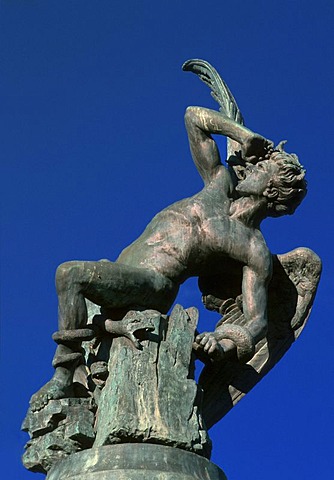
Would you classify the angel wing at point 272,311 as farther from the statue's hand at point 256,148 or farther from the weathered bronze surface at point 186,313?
the statue's hand at point 256,148

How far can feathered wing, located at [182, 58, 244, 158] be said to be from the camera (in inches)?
317

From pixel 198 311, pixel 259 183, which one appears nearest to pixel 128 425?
pixel 198 311

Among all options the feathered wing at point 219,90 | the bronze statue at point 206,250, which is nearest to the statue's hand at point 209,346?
the bronze statue at point 206,250

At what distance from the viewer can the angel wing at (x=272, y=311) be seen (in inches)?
293

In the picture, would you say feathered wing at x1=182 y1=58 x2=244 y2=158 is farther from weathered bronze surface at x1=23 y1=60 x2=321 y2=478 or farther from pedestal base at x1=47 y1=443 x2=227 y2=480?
pedestal base at x1=47 y1=443 x2=227 y2=480

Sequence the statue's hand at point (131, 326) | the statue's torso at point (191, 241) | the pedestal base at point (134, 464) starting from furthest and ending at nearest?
the statue's torso at point (191, 241) < the statue's hand at point (131, 326) < the pedestal base at point (134, 464)

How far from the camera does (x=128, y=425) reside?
6.17 meters

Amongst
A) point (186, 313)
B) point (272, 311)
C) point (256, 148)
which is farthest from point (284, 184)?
point (186, 313)

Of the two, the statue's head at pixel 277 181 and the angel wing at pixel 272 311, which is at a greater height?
the statue's head at pixel 277 181

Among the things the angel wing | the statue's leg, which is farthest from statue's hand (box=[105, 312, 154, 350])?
the angel wing

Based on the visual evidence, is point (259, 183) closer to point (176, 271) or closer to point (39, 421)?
point (176, 271)

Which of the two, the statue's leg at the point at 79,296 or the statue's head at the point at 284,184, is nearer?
the statue's leg at the point at 79,296

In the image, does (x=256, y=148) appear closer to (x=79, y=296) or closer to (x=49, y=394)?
(x=79, y=296)

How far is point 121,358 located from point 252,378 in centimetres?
156
